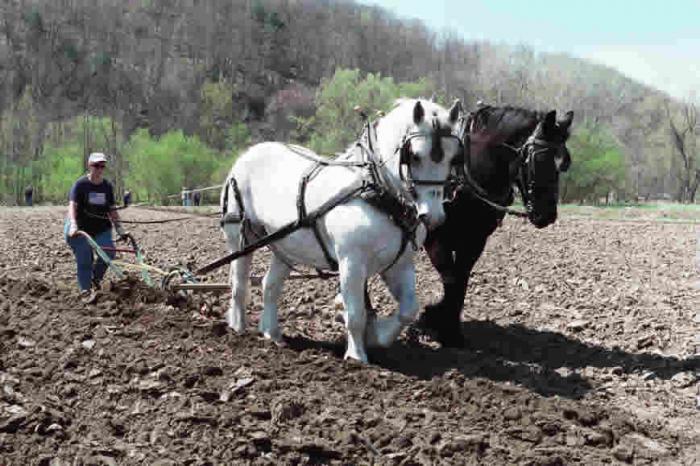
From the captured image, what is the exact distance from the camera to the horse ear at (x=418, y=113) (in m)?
5.13

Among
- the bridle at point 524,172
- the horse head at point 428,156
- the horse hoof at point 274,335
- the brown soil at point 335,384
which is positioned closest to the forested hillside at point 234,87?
the brown soil at point 335,384

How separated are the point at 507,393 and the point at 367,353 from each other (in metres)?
1.39

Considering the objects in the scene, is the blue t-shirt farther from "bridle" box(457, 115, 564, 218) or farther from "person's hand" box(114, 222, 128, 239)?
"bridle" box(457, 115, 564, 218)

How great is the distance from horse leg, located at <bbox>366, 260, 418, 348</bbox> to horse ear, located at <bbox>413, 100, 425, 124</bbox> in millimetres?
1128

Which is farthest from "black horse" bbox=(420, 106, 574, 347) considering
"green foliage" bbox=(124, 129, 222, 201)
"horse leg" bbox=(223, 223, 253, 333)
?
"green foliage" bbox=(124, 129, 222, 201)

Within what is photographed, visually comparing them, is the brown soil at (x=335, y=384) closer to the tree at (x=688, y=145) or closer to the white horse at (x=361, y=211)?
the white horse at (x=361, y=211)

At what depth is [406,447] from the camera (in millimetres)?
3893

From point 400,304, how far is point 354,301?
16.4 inches

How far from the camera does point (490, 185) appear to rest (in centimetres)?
657

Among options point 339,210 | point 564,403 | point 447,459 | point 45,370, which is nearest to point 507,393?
point 564,403

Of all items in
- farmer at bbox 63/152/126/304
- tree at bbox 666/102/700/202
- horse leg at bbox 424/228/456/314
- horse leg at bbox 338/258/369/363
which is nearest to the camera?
horse leg at bbox 338/258/369/363

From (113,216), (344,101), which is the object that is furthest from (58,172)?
(113,216)

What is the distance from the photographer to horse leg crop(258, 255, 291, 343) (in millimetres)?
6523

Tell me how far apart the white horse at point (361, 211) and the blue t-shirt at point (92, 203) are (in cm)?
190
